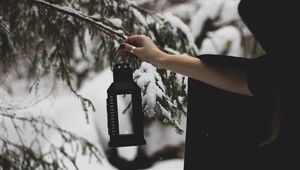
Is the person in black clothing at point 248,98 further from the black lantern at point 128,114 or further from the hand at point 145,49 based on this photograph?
the black lantern at point 128,114

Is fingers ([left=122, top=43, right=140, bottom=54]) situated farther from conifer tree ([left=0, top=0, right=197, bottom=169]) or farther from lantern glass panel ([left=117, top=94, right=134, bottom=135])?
conifer tree ([left=0, top=0, right=197, bottom=169])

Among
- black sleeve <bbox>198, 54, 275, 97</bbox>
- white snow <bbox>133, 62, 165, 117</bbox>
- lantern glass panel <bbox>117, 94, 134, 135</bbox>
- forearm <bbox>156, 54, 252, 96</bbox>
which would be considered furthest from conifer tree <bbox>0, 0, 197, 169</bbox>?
black sleeve <bbox>198, 54, 275, 97</bbox>

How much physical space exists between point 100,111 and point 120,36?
155 inches

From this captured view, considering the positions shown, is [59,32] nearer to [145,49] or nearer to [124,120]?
[124,120]

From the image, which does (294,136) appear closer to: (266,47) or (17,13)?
(266,47)

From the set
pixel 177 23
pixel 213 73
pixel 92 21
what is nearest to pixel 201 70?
pixel 213 73

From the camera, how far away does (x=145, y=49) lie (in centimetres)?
216

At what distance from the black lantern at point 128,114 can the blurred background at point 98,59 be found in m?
0.28

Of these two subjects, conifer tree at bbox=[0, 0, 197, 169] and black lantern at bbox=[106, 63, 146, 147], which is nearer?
black lantern at bbox=[106, 63, 146, 147]

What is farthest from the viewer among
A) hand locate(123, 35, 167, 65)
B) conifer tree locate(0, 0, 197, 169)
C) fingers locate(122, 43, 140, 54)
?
conifer tree locate(0, 0, 197, 169)

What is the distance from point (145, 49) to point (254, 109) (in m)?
0.57

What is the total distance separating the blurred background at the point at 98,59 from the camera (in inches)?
124

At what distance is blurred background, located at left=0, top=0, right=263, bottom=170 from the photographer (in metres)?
3.15

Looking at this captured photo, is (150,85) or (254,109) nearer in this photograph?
(254,109)
